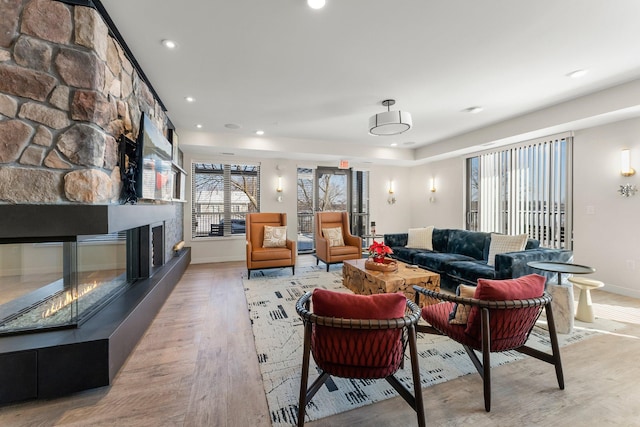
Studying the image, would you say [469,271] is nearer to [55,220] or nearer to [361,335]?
[361,335]

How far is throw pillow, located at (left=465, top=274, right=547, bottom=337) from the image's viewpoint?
1.62 meters

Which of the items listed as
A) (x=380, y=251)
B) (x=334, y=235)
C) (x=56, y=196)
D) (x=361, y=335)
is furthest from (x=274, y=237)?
(x=361, y=335)

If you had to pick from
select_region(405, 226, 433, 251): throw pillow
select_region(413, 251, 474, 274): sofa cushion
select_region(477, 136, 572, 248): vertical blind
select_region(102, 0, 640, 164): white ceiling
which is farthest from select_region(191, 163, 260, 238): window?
select_region(477, 136, 572, 248): vertical blind

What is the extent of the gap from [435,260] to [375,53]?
9.56ft

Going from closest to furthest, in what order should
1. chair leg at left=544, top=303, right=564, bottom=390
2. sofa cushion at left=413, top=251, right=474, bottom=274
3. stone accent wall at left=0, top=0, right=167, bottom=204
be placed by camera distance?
stone accent wall at left=0, top=0, right=167, bottom=204 < chair leg at left=544, top=303, right=564, bottom=390 < sofa cushion at left=413, top=251, right=474, bottom=274

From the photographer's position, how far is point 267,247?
192 inches

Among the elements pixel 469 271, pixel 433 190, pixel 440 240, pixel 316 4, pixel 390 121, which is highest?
pixel 316 4

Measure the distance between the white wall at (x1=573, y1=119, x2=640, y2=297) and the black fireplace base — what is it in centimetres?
567

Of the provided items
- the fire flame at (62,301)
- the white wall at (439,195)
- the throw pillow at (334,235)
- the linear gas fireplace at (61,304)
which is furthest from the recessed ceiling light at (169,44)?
the white wall at (439,195)

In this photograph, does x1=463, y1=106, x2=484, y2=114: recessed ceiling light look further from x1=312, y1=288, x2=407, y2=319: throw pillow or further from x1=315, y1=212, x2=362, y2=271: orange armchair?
x1=312, y1=288, x2=407, y2=319: throw pillow

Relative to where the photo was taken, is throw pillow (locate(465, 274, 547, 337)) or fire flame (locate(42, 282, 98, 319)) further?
fire flame (locate(42, 282, 98, 319))

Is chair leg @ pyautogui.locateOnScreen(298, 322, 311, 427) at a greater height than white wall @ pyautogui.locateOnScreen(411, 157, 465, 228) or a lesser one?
lesser

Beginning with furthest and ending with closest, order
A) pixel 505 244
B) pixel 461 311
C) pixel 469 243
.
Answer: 1. pixel 469 243
2. pixel 505 244
3. pixel 461 311

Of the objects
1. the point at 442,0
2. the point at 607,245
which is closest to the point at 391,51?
the point at 442,0
